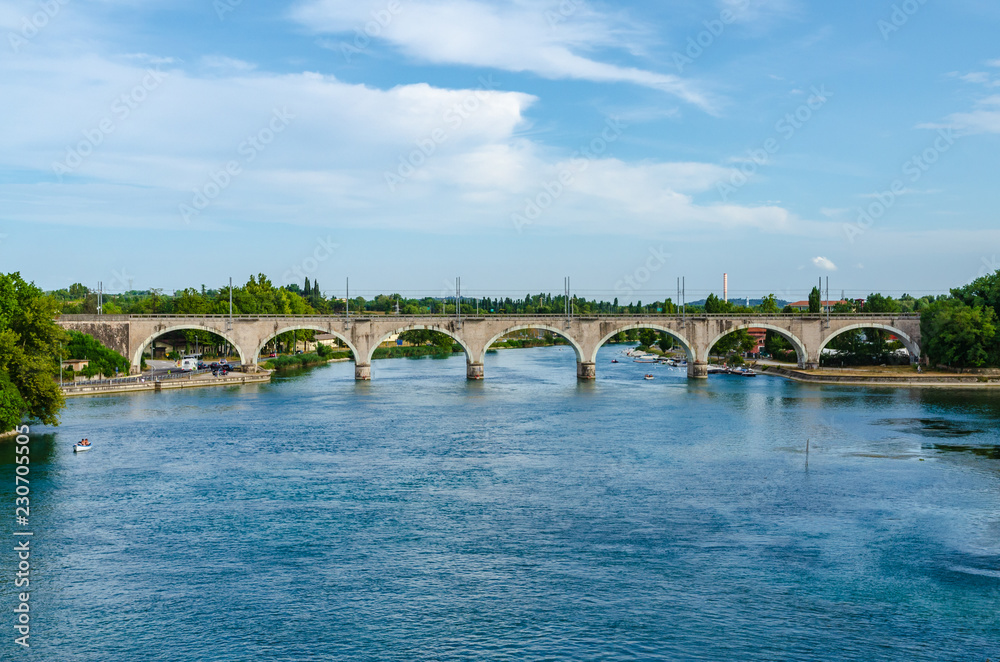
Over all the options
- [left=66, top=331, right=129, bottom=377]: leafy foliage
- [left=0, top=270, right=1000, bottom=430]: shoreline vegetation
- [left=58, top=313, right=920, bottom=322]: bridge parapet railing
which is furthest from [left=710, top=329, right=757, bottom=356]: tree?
[left=66, top=331, right=129, bottom=377]: leafy foliage

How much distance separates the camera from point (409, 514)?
33156 millimetres

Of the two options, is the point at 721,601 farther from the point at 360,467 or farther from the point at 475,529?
the point at 360,467

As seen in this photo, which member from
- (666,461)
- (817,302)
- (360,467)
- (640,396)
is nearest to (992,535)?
(666,461)

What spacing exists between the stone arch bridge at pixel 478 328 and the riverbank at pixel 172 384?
2.22 meters

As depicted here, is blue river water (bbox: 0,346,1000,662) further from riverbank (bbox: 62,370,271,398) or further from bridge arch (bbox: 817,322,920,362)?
bridge arch (bbox: 817,322,920,362)

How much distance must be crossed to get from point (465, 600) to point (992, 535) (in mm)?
19422

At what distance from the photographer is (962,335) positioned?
80125 mm

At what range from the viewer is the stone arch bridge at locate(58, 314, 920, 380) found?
265 ft

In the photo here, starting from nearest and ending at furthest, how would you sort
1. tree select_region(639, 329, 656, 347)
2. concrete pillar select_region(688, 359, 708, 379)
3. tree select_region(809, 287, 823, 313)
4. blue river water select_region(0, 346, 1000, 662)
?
blue river water select_region(0, 346, 1000, 662) → concrete pillar select_region(688, 359, 708, 379) → tree select_region(809, 287, 823, 313) → tree select_region(639, 329, 656, 347)

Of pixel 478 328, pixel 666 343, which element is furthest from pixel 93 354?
pixel 666 343

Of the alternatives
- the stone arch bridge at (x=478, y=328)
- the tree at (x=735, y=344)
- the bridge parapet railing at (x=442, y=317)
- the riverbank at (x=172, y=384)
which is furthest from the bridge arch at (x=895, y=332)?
the riverbank at (x=172, y=384)

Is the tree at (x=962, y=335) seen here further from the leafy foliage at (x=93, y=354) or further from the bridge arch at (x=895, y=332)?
the leafy foliage at (x=93, y=354)

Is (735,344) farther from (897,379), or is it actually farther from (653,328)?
(897,379)

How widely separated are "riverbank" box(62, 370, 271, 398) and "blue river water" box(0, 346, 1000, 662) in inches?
616
